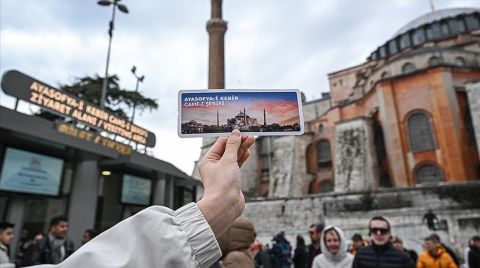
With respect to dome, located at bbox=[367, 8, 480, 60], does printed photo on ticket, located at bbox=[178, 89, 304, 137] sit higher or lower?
lower

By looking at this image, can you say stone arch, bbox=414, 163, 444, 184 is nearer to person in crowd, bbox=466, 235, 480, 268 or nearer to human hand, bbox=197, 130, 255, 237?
person in crowd, bbox=466, 235, 480, 268

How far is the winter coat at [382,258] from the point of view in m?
3.56

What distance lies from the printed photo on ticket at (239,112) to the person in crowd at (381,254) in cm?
277

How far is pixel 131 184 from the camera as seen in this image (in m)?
13.0

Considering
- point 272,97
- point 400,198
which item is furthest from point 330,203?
point 272,97

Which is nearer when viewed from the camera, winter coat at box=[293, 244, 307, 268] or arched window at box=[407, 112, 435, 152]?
winter coat at box=[293, 244, 307, 268]

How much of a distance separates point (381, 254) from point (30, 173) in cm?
897

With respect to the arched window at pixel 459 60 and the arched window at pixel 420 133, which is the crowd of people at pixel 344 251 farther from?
the arched window at pixel 459 60

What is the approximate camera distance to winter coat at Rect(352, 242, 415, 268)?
356 cm

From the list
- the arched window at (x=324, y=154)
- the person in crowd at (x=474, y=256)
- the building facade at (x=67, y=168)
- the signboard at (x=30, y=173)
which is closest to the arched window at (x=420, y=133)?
the arched window at (x=324, y=154)

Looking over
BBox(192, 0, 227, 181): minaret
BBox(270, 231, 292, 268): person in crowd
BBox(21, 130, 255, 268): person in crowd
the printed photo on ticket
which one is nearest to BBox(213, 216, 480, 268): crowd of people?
BBox(270, 231, 292, 268): person in crowd

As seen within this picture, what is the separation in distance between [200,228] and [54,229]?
521cm

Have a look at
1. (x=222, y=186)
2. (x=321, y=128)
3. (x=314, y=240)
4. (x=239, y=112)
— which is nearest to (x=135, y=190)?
(x=314, y=240)

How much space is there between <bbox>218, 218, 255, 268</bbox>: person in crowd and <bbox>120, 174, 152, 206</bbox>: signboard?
1067cm
